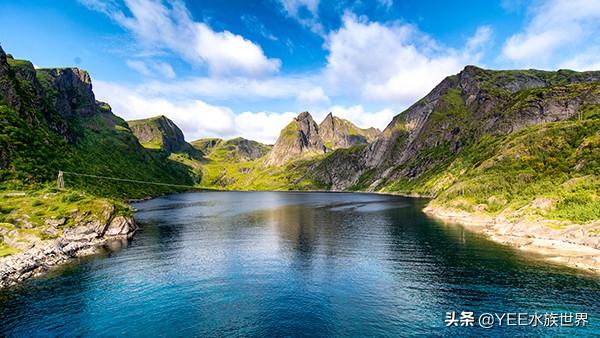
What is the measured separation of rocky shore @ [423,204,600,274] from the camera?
82.4 metres

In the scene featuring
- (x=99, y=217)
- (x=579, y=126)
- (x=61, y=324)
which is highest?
(x=579, y=126)

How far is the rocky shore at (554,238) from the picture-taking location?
82438mm

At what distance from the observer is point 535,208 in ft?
408

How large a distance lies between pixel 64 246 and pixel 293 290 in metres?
70.5

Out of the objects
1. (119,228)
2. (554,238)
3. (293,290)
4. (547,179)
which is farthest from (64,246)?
(547,179)

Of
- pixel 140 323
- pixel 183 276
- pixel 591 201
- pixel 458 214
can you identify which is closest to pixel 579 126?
pixel 458 214

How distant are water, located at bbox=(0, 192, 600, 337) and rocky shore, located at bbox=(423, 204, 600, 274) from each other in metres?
6.28

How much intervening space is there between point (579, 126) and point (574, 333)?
187m

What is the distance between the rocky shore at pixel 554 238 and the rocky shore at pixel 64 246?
124 m

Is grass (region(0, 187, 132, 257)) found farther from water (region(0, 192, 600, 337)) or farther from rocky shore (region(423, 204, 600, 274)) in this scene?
rocky shore (region(423, 204, 600, 274))

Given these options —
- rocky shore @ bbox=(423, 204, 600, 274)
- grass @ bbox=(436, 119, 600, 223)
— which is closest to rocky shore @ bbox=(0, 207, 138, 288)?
rocky shore @ bbox=(423, 204, 600, 274)

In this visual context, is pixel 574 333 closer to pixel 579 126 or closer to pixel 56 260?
pixel 56 260

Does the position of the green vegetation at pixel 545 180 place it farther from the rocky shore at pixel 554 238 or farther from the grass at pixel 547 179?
the rocky shore at pixel 554 238

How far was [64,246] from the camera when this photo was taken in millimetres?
94000
